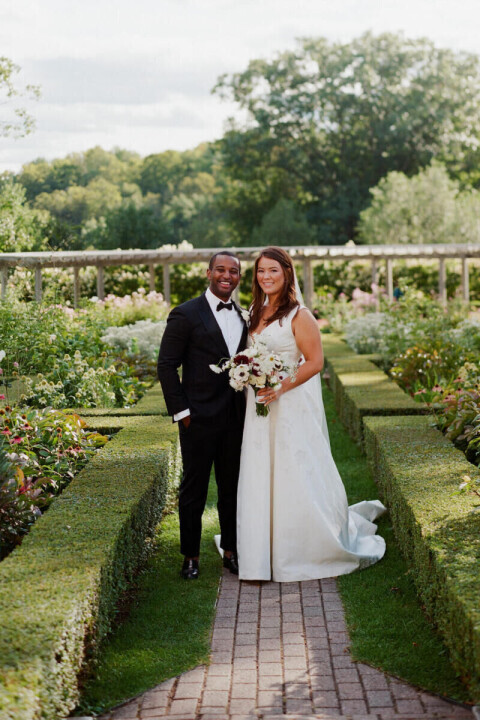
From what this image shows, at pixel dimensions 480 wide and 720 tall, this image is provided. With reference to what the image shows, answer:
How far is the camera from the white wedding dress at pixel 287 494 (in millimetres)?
4703

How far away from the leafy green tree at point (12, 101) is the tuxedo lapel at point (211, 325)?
27.1 meters

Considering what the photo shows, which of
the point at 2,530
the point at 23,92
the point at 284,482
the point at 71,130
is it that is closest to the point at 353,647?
the point at 284,482

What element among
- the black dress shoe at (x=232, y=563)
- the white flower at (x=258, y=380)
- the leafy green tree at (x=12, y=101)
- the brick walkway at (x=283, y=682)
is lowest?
the black dress shoe at (x=232, y=563)

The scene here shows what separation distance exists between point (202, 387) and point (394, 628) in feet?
5.26

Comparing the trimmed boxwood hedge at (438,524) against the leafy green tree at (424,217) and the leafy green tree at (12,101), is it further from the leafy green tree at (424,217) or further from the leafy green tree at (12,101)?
the leafy green tree at (424,217)

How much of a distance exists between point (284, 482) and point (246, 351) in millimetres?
822

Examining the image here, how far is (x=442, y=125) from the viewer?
144 ft

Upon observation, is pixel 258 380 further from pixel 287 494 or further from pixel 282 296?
pixel 287 494

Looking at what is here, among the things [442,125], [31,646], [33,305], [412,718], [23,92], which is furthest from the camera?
[442,125]

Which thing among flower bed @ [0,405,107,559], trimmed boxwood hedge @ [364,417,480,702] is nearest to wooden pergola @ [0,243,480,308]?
flower bed @ [0,405,107,559]

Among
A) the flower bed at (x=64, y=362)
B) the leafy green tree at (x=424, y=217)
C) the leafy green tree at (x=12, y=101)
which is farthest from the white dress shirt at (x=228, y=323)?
the leafy green tree at (x=424, y=217)

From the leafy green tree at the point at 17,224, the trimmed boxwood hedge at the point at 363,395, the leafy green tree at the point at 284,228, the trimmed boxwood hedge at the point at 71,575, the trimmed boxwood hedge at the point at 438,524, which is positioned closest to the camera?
the trimmed boxwood hedge at the point at 71,575

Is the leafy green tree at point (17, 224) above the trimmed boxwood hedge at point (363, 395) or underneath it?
above

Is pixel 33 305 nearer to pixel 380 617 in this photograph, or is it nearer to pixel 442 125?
pixel 380 617
